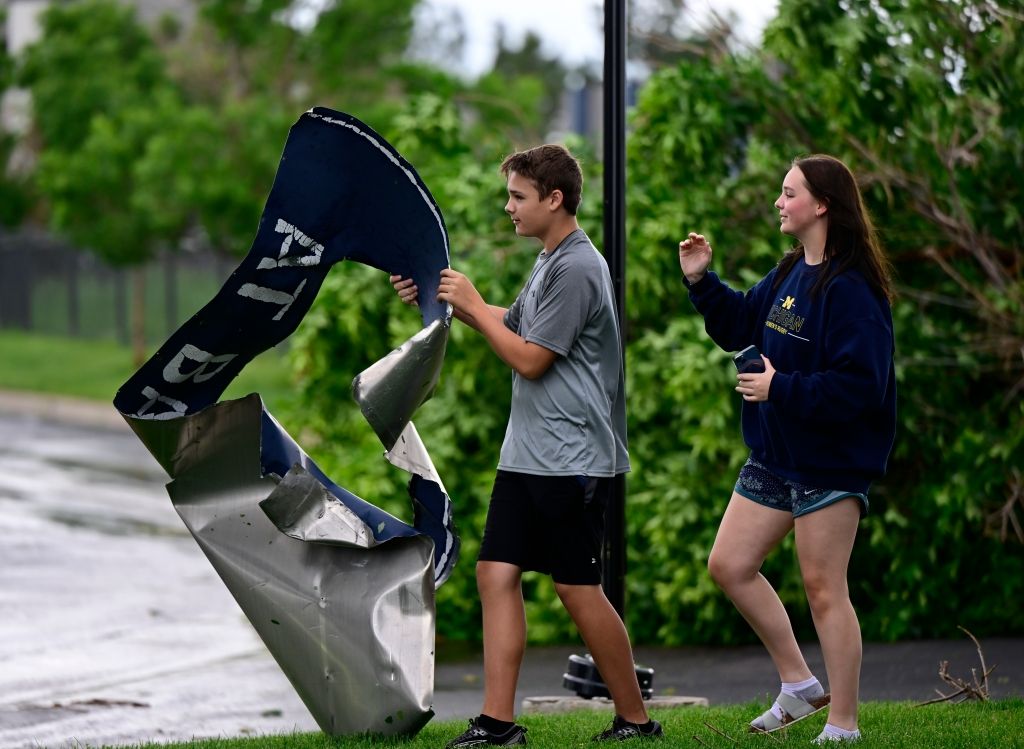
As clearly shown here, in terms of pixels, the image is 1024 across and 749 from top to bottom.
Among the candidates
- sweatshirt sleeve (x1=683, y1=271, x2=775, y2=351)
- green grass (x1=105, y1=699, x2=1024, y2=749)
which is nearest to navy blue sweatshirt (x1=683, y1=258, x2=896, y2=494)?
sweatshirt sleeve (x1=683, y1=271, x2=775, y2=351)

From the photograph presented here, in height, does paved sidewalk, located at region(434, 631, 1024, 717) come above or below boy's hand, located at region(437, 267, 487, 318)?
below

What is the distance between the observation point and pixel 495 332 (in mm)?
4312

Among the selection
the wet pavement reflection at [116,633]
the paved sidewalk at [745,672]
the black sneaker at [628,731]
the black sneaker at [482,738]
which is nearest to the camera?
the black sneaker at [482,738]

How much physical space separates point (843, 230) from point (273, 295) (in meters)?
1.66

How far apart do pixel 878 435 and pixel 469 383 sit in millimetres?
3831

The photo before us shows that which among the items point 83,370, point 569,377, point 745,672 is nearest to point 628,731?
point 569,377

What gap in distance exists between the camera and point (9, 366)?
27.4m

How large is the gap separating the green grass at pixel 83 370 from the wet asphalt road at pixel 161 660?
32.7ft

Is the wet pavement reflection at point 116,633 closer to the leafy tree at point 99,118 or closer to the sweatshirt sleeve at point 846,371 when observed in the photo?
the sweatshirt sleeve at point 846,371

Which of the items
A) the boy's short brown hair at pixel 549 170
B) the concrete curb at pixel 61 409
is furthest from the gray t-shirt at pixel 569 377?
the concrete curb at pixel 61 409

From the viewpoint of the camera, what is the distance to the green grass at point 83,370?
895 inches

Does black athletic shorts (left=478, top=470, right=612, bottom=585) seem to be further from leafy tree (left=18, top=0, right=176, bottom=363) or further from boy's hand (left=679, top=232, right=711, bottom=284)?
leafy tree (left=18, top=0, right=176, bottom=363)

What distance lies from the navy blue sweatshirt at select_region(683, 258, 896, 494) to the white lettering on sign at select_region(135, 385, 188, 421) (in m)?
1.71

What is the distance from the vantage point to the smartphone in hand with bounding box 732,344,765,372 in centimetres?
426
